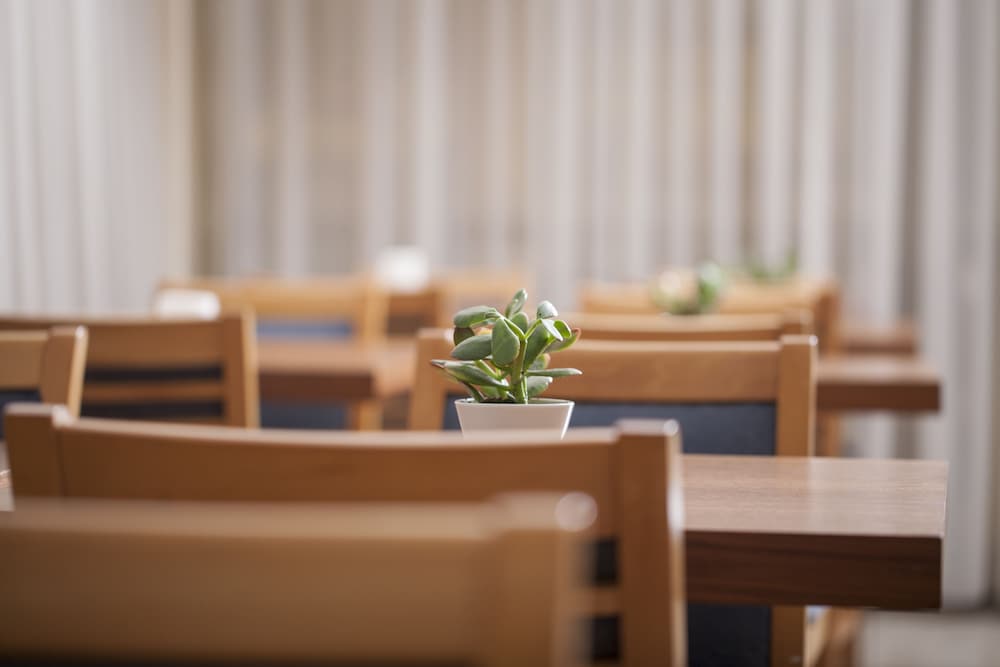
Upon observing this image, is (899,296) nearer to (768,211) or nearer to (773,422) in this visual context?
(768,211)

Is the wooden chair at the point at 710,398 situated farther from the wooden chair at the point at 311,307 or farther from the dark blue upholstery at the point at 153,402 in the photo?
the wooden chair at the point at 311,307

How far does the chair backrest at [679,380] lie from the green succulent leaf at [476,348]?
31 centimetres

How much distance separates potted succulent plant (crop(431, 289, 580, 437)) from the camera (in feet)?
3.24

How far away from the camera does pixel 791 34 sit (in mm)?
4184

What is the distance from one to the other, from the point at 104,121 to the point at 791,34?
2114mm

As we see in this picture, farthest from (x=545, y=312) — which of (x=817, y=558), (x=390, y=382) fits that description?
(x=390, y=382)

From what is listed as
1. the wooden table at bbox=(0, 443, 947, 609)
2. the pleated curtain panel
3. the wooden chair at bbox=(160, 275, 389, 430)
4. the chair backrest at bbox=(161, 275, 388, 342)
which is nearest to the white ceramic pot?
the wooden table at bbox=(0, 443, 947, 609)

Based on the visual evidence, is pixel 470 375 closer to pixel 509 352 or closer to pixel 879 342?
pixel 509 352

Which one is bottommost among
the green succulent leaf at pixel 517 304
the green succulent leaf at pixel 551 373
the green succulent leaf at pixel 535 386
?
the green succulent leaf at pixel 535 386

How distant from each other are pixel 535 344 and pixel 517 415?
56 mm

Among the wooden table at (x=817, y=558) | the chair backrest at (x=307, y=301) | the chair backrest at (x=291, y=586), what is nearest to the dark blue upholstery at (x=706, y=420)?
the wooden table at (x=817, y=558)

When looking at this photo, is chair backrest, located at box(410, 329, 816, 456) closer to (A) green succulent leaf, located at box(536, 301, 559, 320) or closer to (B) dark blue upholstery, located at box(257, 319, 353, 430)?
(A) green succulent leaf, located at box(536, 301, 559, 320)

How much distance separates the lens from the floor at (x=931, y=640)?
10.7ft

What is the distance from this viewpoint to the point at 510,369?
3.36 feet
